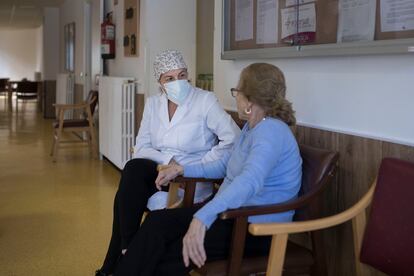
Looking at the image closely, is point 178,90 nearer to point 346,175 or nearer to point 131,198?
point 131,198

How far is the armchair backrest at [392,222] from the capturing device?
5.43ft

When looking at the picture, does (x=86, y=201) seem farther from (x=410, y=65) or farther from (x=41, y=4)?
(x=41, y=4)

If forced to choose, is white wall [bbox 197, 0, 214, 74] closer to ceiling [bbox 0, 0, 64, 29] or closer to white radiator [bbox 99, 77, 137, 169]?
white radiator [bbox 99, 77, 137, 169]

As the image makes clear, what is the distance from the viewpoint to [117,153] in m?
5.57

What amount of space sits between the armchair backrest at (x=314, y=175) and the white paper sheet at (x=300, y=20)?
0.57 m

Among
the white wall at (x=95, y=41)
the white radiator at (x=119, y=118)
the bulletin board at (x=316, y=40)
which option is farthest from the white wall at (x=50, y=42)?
the bulletin board at (x=316, y=40)

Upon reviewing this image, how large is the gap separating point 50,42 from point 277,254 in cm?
1141

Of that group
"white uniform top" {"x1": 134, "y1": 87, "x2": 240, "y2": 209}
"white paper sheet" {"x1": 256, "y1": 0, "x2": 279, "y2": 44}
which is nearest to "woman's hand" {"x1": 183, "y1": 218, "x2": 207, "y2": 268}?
"white uniform top" {"x1": 134, "y1": 87, "x2": 240, "y2": 209}

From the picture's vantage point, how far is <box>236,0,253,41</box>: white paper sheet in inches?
113

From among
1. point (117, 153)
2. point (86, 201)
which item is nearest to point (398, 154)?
point (86, 201)

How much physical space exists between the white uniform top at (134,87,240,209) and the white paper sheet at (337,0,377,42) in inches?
29.8

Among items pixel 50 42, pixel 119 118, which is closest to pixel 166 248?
pixel 119 118

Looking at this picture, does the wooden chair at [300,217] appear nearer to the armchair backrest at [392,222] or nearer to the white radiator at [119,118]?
the armchair backrest at [392,222]

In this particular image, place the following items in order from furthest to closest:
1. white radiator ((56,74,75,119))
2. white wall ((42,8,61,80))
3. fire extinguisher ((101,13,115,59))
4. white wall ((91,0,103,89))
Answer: white wall ((42,8,61,80)), white radiator ((56,74,75,119)), white wall ((91,0,103,89)), fire extinguisher ((101,13,115,59))
